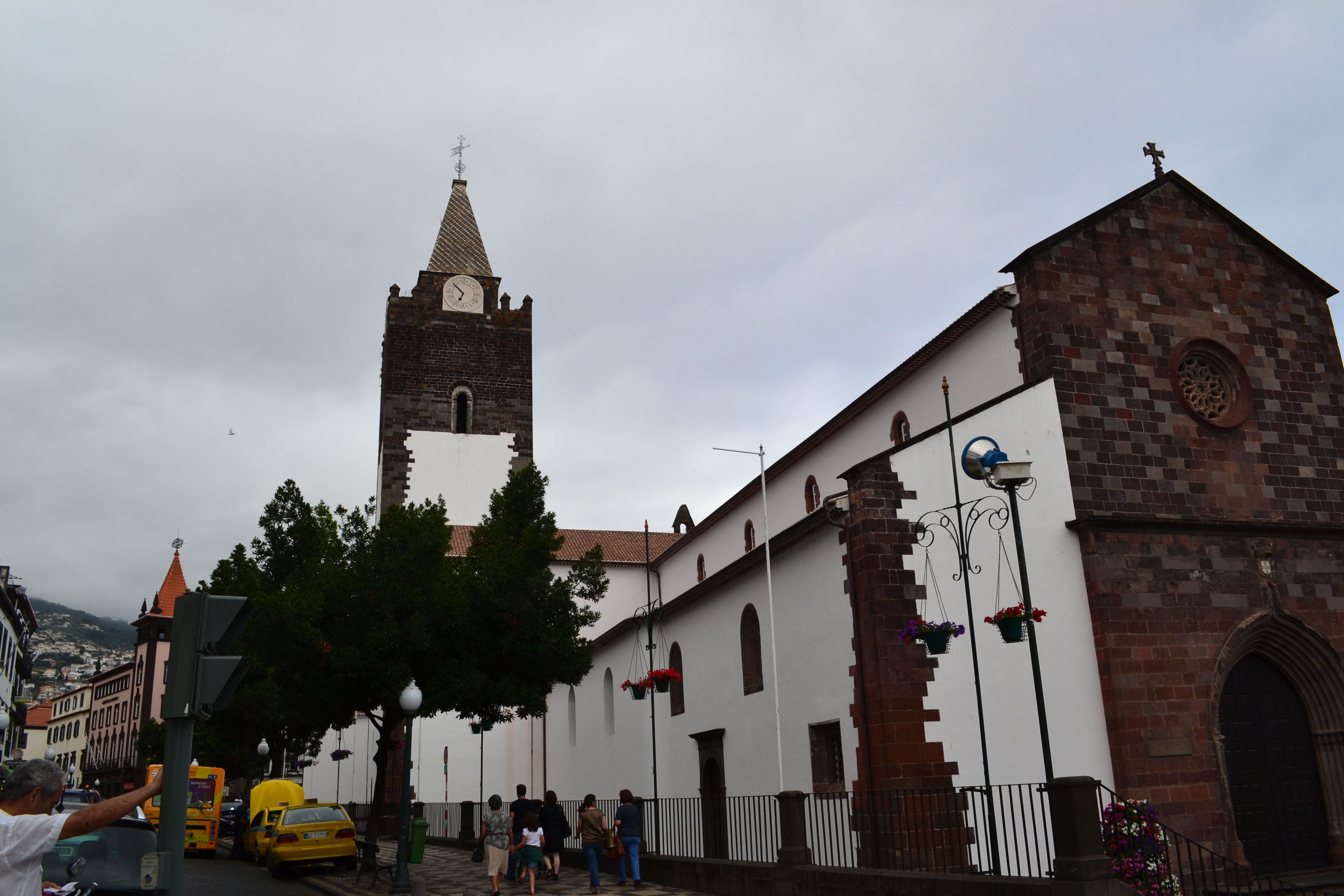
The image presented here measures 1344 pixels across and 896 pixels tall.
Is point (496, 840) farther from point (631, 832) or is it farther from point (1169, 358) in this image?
point (1169, 358)

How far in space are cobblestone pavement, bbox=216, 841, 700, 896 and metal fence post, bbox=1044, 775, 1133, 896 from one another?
25.4 ft

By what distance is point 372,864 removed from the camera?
61.6 feet

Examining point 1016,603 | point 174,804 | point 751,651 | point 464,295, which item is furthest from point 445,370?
point 174,804

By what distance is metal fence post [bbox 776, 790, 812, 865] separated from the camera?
1441 cm

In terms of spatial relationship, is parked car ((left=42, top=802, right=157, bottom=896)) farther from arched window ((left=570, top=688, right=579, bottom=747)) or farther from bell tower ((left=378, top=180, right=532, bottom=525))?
bell tower ((left=378, top=180, right=532, bottom=525))

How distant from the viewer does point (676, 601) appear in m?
26.3

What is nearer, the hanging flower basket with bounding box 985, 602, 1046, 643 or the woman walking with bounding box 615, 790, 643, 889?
the hanging flower basket with bounding box 985, 602, 1046, 643

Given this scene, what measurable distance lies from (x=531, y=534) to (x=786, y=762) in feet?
22.5

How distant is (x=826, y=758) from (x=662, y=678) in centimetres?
421

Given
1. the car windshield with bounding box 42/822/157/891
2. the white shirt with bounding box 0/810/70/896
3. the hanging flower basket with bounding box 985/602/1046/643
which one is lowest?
the car windshield with bounding box 42/822/157/891

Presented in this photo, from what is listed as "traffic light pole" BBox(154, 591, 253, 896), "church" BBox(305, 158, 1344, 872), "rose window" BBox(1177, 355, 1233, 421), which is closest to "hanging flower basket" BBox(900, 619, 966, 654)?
"church" BBox(305, 158, 1344, 872)

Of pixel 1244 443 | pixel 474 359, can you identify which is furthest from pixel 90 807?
pixel 474 359

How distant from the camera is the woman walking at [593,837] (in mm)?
17547

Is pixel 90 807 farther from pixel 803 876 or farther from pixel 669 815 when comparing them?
pixel 669 815
